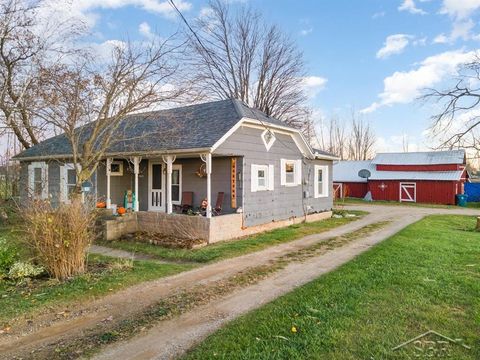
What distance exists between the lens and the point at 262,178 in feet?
44.4

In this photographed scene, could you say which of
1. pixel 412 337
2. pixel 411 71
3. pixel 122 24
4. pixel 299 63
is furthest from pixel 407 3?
pixel 299 63

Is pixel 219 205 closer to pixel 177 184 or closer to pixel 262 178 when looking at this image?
pixel 262 178

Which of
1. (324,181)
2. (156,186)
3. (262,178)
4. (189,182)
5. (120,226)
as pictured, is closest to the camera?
(120,226)

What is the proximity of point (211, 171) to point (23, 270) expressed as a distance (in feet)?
24.7

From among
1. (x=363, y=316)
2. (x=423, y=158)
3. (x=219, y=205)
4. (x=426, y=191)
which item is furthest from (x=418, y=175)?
(x=363, y=316)

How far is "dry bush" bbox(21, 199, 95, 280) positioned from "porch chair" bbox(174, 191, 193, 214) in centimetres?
661

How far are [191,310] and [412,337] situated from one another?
297 cm

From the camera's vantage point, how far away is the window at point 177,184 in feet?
46.3

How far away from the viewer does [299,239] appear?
11703mm

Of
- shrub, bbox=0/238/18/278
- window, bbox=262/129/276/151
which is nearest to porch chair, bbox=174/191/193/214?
window, bbox=262/129/276/151

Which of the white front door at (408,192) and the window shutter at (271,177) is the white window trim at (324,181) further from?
the white front door at (408,192)

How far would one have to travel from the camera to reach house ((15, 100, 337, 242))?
11.8 metres

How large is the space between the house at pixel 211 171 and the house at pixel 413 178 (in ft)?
55.6

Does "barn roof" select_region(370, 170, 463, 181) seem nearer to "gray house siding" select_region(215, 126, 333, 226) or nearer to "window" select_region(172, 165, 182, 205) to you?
"gray house siding" select_region(215, 126, 333, 226)
